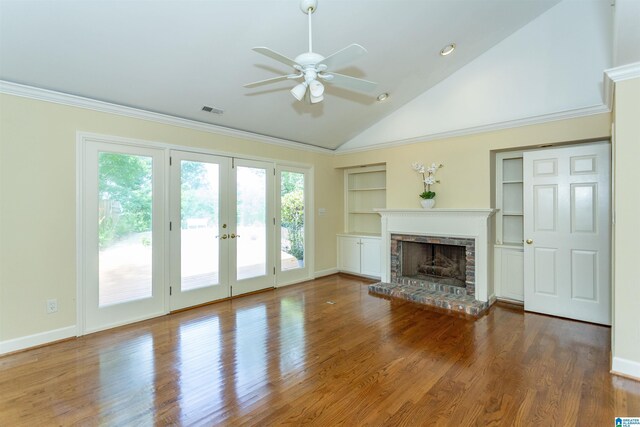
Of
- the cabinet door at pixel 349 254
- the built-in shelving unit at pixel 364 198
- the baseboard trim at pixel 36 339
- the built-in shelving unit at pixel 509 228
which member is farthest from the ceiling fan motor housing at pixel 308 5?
the cabinet door at pixel 349 254

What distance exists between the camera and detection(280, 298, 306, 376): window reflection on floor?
2777 mm

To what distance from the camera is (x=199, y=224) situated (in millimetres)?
4379

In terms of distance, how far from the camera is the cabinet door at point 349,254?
620 centimetres

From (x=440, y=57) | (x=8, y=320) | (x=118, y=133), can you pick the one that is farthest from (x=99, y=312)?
(x=440, y=57)

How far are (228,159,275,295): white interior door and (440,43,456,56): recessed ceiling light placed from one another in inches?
119

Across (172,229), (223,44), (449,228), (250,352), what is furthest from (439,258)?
(223,44)

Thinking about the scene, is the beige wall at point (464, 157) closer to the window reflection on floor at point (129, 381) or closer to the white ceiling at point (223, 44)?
the white ceiling at point (223, 44)

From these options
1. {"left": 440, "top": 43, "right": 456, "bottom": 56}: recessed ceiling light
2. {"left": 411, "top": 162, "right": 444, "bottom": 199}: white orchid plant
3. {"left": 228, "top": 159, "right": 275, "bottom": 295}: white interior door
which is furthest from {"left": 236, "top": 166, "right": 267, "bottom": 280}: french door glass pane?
{"left": 440, "top": 43, "right": 456, "bottom": 56}: recessed ceiling light

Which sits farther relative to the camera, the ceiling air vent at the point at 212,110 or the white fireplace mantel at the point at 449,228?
the white fireplace mantel at the point at 449,228

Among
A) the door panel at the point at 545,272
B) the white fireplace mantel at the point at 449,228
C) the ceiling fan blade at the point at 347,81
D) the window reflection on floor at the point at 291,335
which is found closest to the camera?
the ceiling fan blade at the point at 347,81

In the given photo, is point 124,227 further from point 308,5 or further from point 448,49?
point 448,49

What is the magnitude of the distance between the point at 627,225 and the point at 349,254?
4335mm

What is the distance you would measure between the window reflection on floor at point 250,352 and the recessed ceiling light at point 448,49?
4.22m

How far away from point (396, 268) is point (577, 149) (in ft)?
9.63
